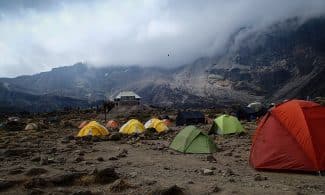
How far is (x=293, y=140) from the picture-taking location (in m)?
14.4

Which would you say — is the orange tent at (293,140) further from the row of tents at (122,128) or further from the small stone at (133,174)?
the row of tents at (122,128)

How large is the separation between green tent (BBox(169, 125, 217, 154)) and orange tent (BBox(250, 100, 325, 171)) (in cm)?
512

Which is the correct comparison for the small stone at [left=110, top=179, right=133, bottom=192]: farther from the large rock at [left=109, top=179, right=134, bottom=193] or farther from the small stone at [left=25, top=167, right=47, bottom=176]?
the small stone at [left=25, top=167, right=47, bottom=176]

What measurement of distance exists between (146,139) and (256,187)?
17878 millimetres

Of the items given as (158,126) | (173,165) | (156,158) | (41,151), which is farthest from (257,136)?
(158,126)

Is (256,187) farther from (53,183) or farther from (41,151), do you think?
(41,151)

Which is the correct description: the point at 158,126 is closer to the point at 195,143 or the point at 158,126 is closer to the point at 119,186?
the point at 195,143

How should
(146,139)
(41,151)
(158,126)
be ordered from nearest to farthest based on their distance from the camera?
(41,151), (146,139), (158,126)

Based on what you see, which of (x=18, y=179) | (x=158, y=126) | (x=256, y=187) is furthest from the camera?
(x=158, y=126)

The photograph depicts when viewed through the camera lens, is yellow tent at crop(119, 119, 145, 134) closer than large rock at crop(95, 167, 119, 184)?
No

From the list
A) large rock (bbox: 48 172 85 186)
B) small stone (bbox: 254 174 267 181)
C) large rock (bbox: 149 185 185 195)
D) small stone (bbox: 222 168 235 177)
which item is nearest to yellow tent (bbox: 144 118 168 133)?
small stone (bbox: 222 168 235 177)

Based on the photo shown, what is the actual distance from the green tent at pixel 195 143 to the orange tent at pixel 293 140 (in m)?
5.12

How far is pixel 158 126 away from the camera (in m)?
36.8

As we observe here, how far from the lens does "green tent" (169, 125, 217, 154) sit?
20797 mm
